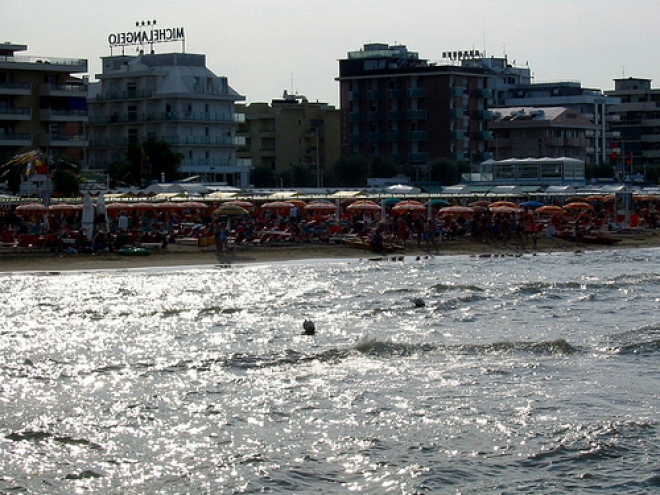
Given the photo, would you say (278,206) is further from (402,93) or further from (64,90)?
(402,93)

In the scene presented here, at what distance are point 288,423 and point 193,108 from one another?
83.6m

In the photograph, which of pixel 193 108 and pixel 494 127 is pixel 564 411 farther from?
pixel 494 127

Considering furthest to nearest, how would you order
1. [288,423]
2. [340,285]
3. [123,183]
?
[123,183] → [340,285] → [288,423]

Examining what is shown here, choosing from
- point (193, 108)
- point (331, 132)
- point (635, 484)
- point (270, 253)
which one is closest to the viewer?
point (635, 484)

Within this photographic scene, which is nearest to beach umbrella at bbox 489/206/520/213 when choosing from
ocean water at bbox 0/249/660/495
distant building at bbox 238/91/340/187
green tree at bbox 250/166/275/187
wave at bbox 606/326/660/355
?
ocean water at bbox 0/249/660/495

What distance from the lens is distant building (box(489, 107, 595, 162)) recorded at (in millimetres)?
114625

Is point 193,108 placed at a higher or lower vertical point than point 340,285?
higher

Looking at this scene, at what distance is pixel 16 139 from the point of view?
83125 millimetres

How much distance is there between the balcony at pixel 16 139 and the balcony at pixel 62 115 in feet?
7.27

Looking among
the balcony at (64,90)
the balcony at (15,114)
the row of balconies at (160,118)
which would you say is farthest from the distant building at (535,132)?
the balcony at (15,114)

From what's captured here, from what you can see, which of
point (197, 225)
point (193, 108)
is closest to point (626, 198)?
point (197, 225)

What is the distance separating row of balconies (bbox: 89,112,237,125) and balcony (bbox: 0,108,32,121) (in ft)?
50.1

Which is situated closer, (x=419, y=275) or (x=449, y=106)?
(x=419, y=275)

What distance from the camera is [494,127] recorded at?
383ft
